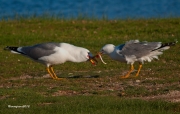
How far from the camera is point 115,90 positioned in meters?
10.7

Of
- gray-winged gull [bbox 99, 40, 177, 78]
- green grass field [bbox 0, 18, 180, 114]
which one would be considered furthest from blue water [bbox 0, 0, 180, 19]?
gray-winged gull [bbox 99, 40, 177, 78]

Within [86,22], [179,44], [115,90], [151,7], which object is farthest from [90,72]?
[151,7]

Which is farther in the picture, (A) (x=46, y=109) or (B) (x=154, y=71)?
(B) (x=154, y=71)

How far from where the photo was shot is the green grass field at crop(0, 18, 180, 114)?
9141mm

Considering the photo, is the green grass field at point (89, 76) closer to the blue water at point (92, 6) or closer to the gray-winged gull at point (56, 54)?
the gray-winged gull at point (56, 54)

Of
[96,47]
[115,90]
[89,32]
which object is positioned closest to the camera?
[115,90]

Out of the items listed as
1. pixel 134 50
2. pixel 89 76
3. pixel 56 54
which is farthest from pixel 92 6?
pixel 56 54

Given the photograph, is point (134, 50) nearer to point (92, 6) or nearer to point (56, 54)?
point (56, 54)

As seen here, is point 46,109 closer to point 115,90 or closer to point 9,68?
point 115,90

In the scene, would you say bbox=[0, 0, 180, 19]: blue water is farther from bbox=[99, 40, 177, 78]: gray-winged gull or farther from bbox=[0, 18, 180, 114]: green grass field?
bbox=[99, 40, 177, 78]: gray-winged gull

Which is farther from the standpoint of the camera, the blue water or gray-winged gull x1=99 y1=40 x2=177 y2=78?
the blue water

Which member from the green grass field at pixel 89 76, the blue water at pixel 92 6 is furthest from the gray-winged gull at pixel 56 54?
the blue water at pixel 92 6

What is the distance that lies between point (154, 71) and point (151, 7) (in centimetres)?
2316

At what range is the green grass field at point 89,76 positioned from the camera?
9.14 metres
